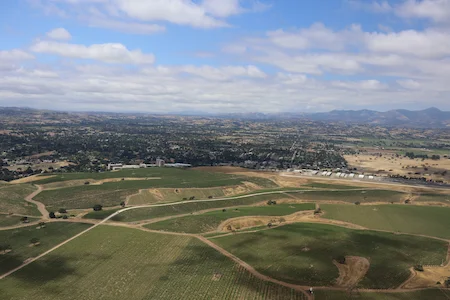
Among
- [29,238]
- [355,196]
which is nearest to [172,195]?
[29,238]

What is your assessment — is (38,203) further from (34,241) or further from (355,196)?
(355,196)

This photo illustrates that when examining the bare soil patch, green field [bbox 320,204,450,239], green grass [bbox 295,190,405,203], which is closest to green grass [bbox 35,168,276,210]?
green grass [bbox 295,190,405,203]

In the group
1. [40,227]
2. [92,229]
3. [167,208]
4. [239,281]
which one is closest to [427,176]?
[167,208]

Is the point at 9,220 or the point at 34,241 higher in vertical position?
the point at 9,220

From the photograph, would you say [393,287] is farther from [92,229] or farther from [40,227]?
[40,227]

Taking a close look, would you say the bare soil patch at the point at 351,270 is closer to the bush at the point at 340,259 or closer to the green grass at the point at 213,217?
the bush at the point at 340,259

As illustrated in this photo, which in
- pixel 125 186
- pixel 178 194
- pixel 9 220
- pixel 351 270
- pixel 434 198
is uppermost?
pixel 125 186

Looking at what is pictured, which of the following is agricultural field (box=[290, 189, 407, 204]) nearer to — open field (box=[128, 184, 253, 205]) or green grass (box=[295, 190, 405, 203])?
green grass (box=[295, 190, 405, 203])
